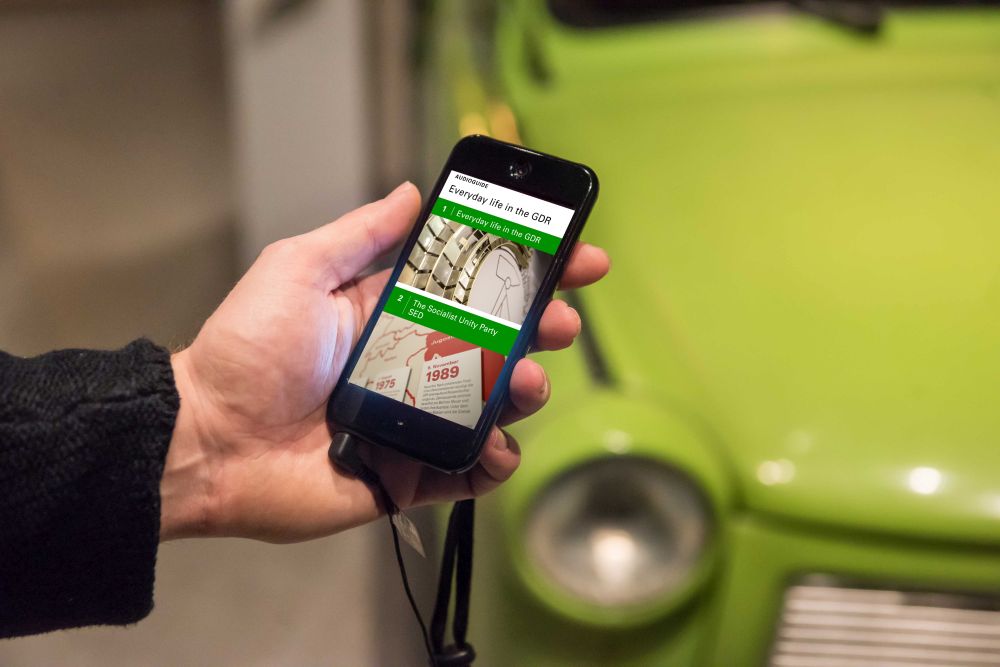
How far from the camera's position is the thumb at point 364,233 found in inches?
31.2

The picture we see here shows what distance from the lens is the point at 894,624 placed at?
83 cm

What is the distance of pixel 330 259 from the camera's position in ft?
2.61

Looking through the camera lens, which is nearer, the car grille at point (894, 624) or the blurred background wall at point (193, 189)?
the car grille at point (894, 624)

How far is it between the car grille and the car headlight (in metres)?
0.12

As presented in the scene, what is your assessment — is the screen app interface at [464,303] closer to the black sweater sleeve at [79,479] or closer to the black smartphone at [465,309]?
the black smartphone at [465,309]

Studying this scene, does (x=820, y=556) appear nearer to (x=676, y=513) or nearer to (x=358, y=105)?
(x=676, y=513)

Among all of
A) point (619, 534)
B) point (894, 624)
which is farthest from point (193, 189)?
point (894, 624)

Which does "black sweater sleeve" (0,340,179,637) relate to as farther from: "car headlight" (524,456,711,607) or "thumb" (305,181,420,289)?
"car headlight" (524,456,711,607)

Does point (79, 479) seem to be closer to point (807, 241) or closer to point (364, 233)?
point (364, 233)

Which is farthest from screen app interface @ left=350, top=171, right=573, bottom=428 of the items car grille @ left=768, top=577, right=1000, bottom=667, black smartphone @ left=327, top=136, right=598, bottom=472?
car grille @ left=768, top=577, right=1000, bottom=667

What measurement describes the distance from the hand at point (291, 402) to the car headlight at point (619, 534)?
66 millimetres

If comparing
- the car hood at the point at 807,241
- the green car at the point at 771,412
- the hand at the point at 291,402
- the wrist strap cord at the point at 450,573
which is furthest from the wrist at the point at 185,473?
the car hood at the point at 807,241

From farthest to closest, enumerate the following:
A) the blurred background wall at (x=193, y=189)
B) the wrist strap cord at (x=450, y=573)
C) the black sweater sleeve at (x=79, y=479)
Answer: the blurred background wall at (x=193, y=189) → the wrist strap cord at (x=450, y=573) → the black sweater sleeve at (x=79, y=479)

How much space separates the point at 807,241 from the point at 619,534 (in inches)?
16.4
